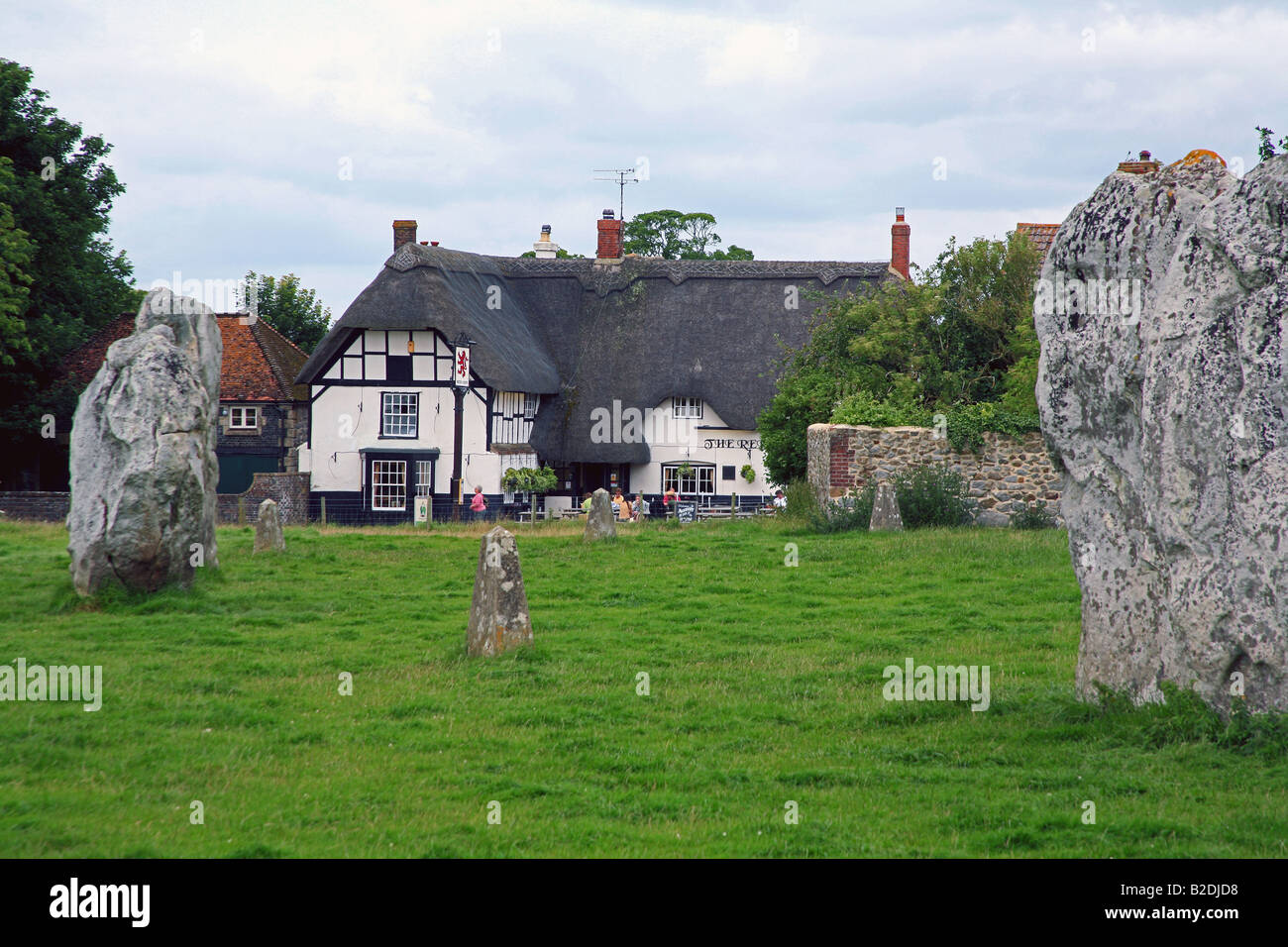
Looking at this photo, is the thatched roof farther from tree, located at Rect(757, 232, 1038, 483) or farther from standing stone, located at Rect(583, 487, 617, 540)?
standing stone, located at Rect(583, 487, 617, 540)

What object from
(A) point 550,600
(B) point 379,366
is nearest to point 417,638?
(A) point 550,600

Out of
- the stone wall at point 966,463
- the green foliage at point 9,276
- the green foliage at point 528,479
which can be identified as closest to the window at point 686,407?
the green foliage at point 528,479

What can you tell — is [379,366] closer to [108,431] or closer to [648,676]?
[108,431]

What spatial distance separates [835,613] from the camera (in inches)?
546

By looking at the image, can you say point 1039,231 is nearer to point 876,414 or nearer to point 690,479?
point 876,414

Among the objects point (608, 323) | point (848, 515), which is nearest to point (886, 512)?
point (848, 515)

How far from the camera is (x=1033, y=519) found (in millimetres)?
21438

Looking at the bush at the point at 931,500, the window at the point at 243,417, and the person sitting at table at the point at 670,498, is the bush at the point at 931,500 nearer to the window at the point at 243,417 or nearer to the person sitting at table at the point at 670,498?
the person sitting at table at the point at 670,498

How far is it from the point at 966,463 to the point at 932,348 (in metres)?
7.03

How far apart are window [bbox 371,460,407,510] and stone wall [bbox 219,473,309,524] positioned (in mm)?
1984

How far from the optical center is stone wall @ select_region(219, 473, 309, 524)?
32.4 metres

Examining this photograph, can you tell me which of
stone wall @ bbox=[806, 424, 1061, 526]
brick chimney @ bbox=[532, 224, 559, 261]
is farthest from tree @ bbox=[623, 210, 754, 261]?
stone wall @ bbox=[806, 424, 1061, 526]
